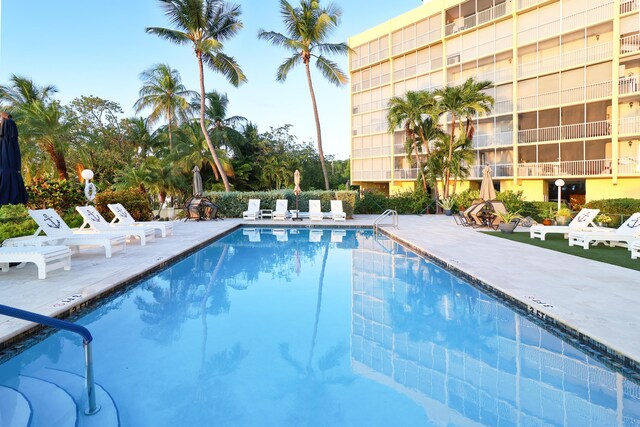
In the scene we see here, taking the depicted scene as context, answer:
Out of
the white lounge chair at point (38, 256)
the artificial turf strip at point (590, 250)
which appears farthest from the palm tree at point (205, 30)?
the artificial turf strip at point (590, 250)

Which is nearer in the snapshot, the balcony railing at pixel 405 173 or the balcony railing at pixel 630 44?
the balcony railing at pixel 630 44

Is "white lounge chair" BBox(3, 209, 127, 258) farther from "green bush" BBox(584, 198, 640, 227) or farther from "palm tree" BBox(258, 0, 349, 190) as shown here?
"green bush" BBox(584, 198, 640, 227)

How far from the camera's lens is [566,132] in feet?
75.1

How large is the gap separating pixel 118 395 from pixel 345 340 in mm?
2233

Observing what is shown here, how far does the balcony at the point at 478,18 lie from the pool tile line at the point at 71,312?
87.8 feet

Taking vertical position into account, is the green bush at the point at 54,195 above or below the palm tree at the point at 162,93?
below

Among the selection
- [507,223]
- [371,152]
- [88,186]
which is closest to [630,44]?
[507,223]

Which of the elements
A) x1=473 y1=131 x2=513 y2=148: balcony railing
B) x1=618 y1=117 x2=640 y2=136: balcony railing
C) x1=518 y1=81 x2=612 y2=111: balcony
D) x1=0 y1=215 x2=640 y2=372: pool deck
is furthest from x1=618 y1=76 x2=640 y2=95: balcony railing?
x1=0 y1=215 x2=640 y2=372: pool deck

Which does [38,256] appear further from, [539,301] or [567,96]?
[567,96]

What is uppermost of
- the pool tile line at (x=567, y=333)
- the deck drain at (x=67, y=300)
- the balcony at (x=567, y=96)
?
the balcony at (x=567, y=96)

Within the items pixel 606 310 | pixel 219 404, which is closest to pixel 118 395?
pixel 219 404

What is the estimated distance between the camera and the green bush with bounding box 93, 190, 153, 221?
47.4ft

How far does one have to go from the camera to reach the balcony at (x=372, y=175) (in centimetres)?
3228

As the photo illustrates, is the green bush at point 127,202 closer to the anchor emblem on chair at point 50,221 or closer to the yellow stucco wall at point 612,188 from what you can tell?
the anchor emblem on chair at point 50,221
